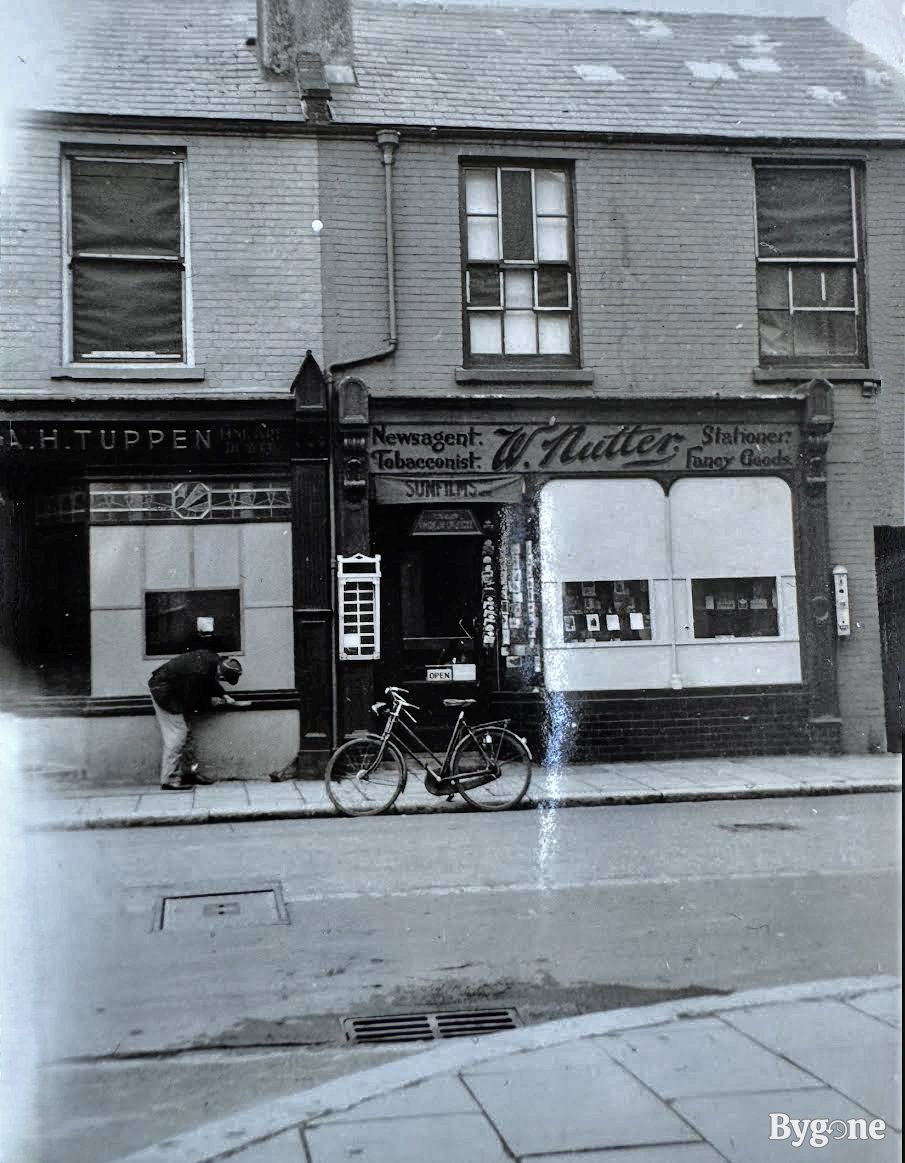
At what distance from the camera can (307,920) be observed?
165 inches

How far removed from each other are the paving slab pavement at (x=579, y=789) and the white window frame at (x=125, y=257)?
134 centimetres

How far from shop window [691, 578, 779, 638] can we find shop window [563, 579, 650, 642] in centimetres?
21

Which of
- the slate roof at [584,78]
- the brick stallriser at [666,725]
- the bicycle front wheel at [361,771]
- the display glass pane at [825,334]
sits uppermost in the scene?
the slate roof at [584,78]

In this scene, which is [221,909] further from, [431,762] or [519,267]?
[519,267]

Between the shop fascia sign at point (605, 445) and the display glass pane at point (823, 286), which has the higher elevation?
the display glass pane at point (823, 286)

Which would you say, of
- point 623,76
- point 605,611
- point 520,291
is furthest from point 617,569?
point 623,76

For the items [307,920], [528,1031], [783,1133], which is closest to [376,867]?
[307,920]

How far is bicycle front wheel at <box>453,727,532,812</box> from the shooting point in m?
3.83

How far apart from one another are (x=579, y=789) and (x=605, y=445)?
4.08ft

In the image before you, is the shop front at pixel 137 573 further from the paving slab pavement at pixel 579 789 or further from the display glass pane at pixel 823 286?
the display glass pane at pixel 823 286

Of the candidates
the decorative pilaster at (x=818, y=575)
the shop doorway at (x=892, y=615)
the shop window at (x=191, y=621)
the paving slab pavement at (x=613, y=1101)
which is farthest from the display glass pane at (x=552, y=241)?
the paving slab pavement at (x=613, y=1101)

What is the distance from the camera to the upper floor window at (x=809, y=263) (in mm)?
3766

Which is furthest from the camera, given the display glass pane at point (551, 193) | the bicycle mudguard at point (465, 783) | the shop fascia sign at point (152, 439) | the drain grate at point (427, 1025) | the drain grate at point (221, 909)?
the bicycle mudguard at point (465, 783)

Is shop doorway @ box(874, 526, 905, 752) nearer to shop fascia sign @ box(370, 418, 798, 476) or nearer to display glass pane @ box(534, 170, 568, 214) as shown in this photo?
shop fascia sign @ box(370, 418, 798, 476)
